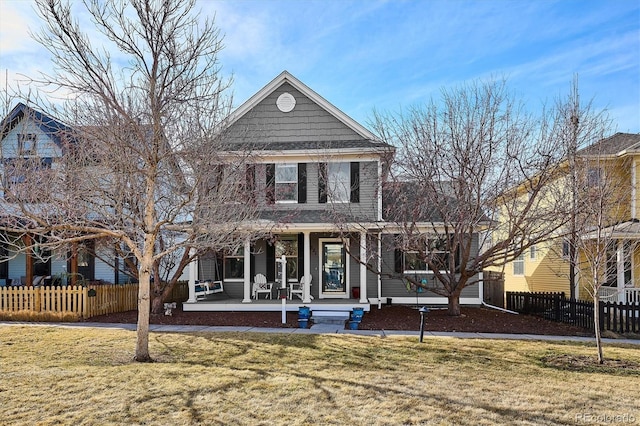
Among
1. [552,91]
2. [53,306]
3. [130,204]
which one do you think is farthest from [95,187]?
[552,91]

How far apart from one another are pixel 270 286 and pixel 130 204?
9214 mm

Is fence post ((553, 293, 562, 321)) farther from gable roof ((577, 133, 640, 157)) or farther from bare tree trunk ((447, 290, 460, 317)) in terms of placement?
gable roof ((577, 133, 640, 157))

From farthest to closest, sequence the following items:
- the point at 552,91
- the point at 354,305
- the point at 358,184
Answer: the point at 358,184
the point at 354,305
the point at 552,91

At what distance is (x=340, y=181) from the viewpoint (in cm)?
1708

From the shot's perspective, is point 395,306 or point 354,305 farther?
point 395,306

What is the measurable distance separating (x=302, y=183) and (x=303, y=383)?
11.1 m

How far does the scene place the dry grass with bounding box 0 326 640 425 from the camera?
5.69 metres

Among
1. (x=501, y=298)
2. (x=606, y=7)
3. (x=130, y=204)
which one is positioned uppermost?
(x=606, y=7)

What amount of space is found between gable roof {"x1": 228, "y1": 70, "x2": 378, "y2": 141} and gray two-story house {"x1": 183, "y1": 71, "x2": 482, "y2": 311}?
37 mm

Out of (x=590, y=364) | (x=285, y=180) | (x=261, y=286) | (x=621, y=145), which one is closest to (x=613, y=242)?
(x=621, y=145)

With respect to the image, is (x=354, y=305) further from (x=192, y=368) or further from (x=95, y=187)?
(x=95, y=187)

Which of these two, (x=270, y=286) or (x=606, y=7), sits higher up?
(x=606, y=7)

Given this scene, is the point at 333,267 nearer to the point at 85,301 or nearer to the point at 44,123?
the point at 85,301

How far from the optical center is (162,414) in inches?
223
